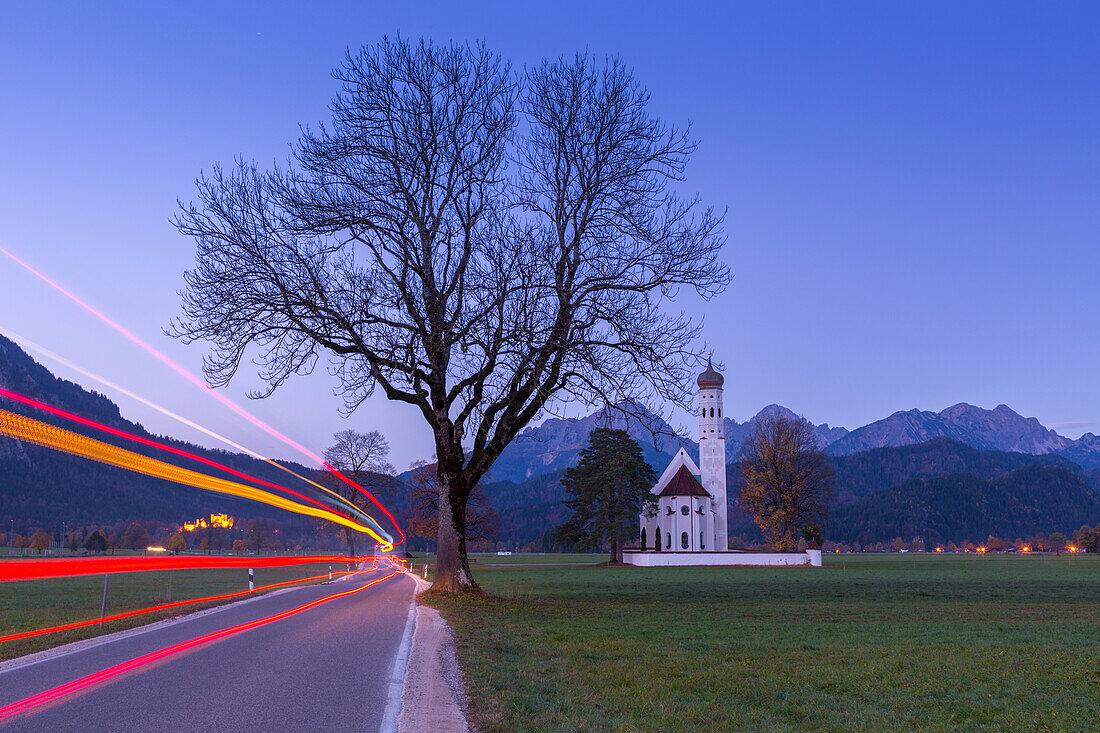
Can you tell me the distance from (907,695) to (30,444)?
221m

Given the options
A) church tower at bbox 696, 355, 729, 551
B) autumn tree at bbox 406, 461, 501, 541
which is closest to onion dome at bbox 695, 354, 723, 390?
church tower at bbox 696, 355, 729, 551

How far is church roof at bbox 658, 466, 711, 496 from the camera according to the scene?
91.4 meters

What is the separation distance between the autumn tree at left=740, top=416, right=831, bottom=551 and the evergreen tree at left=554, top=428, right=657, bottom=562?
9776 millimetres

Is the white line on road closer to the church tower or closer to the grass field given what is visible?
the grass field

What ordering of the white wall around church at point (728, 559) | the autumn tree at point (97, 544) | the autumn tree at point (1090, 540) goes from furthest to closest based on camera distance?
1. the autumn tree at point (1090, 540)
2. the autumn tree at point (97, 544)
3. the white wall around church at point (728, 559)

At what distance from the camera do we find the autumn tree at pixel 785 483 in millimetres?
77375

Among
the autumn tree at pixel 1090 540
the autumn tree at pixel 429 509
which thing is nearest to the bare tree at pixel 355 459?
the autumn tree at pixel 429 509

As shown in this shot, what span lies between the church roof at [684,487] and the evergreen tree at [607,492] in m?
9.90

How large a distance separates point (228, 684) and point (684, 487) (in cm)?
8582

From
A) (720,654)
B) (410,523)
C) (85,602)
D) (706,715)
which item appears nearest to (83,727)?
(706,715)

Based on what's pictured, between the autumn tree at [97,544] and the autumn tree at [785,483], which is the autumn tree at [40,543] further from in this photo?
the autumn tree at [785,483]

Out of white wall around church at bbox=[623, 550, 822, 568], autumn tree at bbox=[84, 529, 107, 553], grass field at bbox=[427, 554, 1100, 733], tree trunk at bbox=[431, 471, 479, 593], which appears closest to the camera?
grass field at bbox=[427, 554, 1100, 733]

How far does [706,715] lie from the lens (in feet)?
27.6

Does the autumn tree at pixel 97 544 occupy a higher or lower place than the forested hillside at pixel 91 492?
lower
